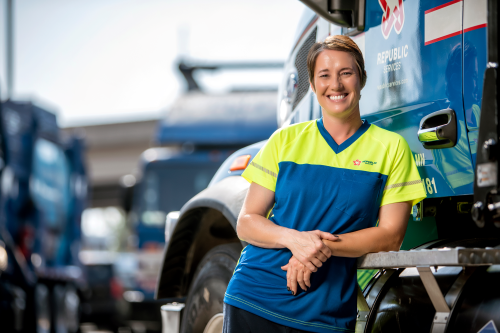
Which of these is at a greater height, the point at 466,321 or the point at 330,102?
the point at 330,102

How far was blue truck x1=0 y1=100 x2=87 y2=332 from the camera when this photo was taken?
29.8 feet

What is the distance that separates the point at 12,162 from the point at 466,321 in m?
8.74

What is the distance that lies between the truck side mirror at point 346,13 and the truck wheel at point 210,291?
1.22 metres

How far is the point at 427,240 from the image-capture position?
2.65m

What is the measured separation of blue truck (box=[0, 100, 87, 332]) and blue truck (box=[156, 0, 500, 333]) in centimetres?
681

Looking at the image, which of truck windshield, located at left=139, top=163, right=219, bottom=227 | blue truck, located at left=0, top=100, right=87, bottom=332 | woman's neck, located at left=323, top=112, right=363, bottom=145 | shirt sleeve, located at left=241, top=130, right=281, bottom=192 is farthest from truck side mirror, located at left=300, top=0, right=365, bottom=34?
truck windshield, located at left=139, top=163, right=219, bottom=227

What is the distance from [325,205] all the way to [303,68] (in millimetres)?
1566

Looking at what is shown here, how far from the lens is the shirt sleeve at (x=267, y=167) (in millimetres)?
2309

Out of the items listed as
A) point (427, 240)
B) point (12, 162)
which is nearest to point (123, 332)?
point (12, 162)

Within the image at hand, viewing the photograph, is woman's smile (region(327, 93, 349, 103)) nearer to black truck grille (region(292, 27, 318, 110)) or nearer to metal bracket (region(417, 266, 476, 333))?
metal bracket (region(417, 266, 476, 333))

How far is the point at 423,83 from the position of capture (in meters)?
2.36

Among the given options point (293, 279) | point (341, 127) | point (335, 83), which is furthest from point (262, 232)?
point (335, 83)

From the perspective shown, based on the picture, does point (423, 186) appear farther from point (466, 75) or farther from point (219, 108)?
point (219, 108)

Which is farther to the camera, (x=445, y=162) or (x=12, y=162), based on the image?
(x=12, y=162)
